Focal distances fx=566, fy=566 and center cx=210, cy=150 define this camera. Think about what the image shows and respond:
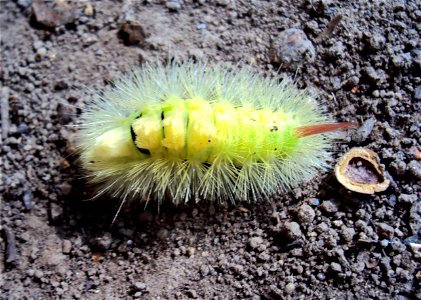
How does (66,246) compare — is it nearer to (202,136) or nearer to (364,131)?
(202,136)

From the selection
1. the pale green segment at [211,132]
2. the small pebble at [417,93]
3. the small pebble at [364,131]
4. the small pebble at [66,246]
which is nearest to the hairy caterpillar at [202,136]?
the pale green segment at [211,132]

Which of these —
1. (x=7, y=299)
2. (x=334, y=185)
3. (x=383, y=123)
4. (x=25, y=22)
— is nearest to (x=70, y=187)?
(x=7, y=299)

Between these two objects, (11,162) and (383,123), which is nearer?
(383,123)

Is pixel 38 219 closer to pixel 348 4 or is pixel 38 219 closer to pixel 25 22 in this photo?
pixel 25 22

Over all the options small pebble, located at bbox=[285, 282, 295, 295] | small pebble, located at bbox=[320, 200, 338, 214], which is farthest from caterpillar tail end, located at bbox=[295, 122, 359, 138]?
small pebble, located at bbox=[285, 282, 295, 295]

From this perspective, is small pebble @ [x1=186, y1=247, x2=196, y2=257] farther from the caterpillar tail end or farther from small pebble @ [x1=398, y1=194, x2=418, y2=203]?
small pebble @ [x1=398, y1=194, x2=418, y2=203]

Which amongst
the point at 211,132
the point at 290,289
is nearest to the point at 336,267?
the point at 290,289
